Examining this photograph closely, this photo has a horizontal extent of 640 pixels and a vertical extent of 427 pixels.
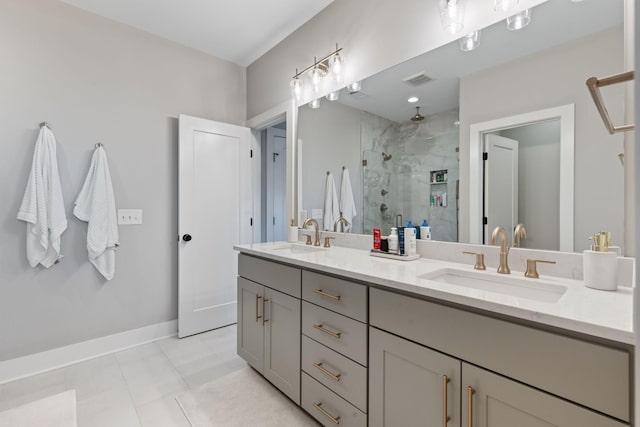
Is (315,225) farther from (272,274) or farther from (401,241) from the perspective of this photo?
(401,241)

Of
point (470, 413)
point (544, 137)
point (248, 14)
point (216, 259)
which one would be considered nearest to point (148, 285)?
point (216, 259)

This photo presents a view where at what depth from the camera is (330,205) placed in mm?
A: 2369

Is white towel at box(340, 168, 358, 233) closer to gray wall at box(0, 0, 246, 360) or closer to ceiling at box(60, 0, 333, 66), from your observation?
ceiling at box(60, 0, 333, 66)

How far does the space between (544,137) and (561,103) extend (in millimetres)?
140

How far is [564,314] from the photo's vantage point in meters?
0.79

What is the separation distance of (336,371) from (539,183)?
1239 millimetres

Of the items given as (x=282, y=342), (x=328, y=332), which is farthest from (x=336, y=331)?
(x=282, y=342)

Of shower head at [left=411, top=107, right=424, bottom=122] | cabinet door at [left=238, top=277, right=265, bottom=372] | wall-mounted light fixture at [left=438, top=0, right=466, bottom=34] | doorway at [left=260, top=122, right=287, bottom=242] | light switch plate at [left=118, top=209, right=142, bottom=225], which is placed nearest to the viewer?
wall-mounted light fixture at [left=438, top=0, right=466, bottom=34]

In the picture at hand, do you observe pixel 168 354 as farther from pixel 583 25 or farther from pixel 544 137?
pixel 583 25

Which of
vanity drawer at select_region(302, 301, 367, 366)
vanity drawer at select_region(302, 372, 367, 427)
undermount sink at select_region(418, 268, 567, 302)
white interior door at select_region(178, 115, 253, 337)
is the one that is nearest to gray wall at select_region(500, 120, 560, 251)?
undermount sink at select_region(418, 268, 567, 302)

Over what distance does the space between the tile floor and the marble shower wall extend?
156cm

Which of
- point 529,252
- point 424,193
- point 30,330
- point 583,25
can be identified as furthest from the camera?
point 30,330

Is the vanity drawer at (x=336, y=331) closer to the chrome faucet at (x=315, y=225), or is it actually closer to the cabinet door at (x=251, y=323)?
the cabinet door at (x=251, y=323)

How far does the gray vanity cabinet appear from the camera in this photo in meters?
1.68
